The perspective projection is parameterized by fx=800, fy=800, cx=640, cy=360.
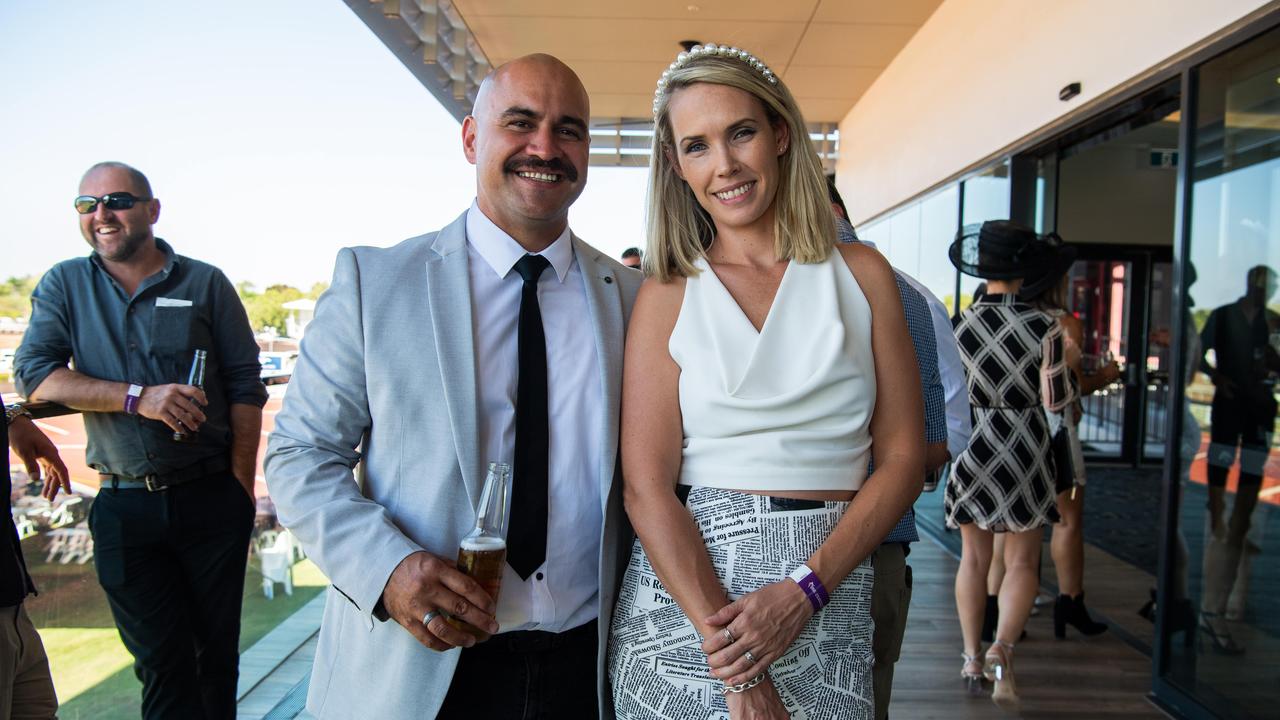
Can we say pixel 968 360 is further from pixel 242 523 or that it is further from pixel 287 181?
pixel 287 181

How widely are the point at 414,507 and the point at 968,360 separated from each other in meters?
2.96

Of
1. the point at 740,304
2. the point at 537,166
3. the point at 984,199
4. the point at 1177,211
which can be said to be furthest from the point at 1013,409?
the point at 537,166

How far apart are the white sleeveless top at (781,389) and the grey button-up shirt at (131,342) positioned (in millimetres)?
2136

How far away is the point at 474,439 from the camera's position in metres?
1.40

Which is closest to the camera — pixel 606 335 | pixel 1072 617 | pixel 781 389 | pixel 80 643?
pixel 781 389

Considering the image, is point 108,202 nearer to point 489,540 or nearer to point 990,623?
point 489,540

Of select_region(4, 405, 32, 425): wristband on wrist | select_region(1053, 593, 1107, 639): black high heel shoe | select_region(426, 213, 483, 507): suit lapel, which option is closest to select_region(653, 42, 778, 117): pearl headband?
select_region(426, 213, 483, 507): suit lapel

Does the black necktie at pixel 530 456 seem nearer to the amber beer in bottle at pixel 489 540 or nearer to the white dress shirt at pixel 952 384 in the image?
the amber beer in bottle at pixel 489 540

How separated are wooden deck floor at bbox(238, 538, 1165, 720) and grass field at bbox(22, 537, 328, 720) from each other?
63cm

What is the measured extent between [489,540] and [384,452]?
30 cm

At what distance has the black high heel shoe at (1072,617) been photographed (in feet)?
14.0

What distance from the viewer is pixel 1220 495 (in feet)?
10.2

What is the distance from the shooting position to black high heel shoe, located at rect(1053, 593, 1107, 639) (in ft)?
14.0

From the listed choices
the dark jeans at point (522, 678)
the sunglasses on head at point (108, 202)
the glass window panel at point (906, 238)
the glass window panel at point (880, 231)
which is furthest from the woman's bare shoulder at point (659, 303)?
the glass window panel at point (880, 231)
